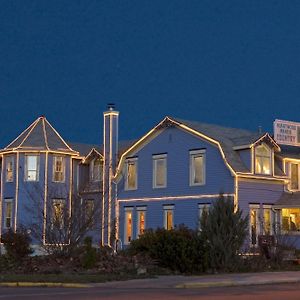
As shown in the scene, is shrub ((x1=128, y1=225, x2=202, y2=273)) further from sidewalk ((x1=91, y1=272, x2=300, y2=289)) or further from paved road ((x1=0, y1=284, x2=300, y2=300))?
paved road ((x1=0, y1=284, x2=300, y2=300))

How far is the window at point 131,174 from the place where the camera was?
151 ft

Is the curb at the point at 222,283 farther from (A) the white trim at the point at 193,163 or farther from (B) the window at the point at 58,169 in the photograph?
(B) the window at the point at 58,169

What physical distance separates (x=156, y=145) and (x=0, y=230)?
12932mm

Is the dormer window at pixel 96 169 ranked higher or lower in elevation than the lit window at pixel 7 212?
higher

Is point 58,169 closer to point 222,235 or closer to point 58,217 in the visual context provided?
point 58,217

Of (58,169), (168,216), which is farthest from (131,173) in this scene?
(58,169)

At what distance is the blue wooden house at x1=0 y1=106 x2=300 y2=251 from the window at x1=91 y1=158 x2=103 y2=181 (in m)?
0.07

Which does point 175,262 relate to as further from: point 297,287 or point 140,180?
point 140,180

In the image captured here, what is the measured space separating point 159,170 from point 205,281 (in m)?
21.0

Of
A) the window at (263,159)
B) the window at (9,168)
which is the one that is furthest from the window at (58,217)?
the window at (9,168)

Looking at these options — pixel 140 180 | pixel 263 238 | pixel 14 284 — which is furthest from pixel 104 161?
pixel 14 284

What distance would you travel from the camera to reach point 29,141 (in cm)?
Result: 4800

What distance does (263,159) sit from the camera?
41.4 meters

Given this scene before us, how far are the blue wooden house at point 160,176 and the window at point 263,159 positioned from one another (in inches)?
2.4
